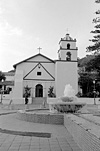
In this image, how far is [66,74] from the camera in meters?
33.1

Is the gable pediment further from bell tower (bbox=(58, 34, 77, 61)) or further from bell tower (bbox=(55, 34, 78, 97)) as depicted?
bell tower (bbox=(58, 34, 77, 61))

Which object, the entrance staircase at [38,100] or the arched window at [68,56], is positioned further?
the arched window at [68,56]

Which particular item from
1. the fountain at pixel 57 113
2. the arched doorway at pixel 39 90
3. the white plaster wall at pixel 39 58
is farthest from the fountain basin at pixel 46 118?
the white plaster wall at pixel 39 58

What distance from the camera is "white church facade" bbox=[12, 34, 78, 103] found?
32.7m

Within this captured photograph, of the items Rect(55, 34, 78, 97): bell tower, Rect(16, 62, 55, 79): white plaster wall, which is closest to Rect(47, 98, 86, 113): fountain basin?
Rect(55, 34, 78, 97): bell tower

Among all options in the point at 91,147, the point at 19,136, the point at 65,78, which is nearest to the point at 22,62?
the point at 65,78

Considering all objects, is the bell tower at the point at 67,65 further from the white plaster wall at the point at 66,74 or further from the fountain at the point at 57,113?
the fountain at the point at 57,113

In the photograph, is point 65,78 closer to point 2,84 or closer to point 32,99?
point 32,99

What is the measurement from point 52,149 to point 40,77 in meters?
30.5

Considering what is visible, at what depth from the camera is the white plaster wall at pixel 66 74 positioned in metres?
32.8

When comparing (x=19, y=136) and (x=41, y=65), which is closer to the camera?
(x=19, y=136)

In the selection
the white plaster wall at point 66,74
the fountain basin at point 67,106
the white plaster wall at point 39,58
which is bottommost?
the fountain basin at point 67,106

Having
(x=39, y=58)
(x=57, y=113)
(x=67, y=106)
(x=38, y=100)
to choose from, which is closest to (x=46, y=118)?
(x=57, y=113)

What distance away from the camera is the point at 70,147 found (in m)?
4.09
